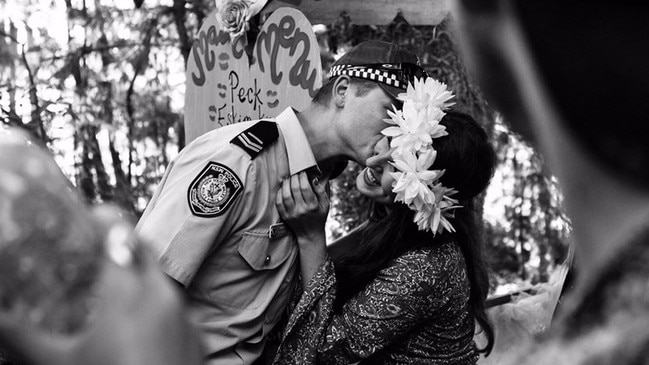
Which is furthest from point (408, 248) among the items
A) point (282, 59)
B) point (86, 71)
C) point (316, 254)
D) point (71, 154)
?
point (86, 71)

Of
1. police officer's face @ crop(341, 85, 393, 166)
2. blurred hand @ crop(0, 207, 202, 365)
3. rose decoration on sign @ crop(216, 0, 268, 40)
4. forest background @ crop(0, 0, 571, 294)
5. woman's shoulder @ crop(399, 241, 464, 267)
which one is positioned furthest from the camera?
forest background @ crop(0, 0, 571, 294)

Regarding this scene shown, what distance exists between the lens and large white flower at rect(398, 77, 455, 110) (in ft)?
8.86

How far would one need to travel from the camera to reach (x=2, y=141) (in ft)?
2.21

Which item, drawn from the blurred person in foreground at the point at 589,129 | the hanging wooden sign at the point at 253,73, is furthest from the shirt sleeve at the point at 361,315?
the blurred person in foreground at the point at 589,129

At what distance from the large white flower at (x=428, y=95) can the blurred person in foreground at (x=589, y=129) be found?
198 cm

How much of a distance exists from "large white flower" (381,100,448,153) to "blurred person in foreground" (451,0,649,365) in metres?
1.89

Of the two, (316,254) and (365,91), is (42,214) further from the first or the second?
(365,91)

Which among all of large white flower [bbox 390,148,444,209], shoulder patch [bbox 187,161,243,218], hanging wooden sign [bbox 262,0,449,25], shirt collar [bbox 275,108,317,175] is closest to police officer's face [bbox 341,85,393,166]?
shirt collar [bbox 275,108,317,175]

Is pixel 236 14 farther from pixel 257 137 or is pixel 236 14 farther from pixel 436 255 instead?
pixel 436 255

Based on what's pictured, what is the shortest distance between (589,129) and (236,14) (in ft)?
9.76

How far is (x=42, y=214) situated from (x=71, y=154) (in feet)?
17.4

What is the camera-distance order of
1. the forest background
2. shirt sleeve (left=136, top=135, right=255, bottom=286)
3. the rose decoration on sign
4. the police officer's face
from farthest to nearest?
the forest background < the rose decoration on sign < the police officer's face < shirt sleeve (left=136, top=135, right=255, bottom=286)

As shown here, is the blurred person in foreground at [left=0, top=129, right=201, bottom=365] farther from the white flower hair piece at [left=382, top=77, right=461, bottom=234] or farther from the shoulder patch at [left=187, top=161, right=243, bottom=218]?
the white flower hair piece at [left=382, top=77, right=461, bottom=234]

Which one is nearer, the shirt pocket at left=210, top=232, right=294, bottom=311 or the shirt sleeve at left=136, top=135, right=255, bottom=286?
A: the shirt sleeve at left=136, top=135, right=255, bottom=286
